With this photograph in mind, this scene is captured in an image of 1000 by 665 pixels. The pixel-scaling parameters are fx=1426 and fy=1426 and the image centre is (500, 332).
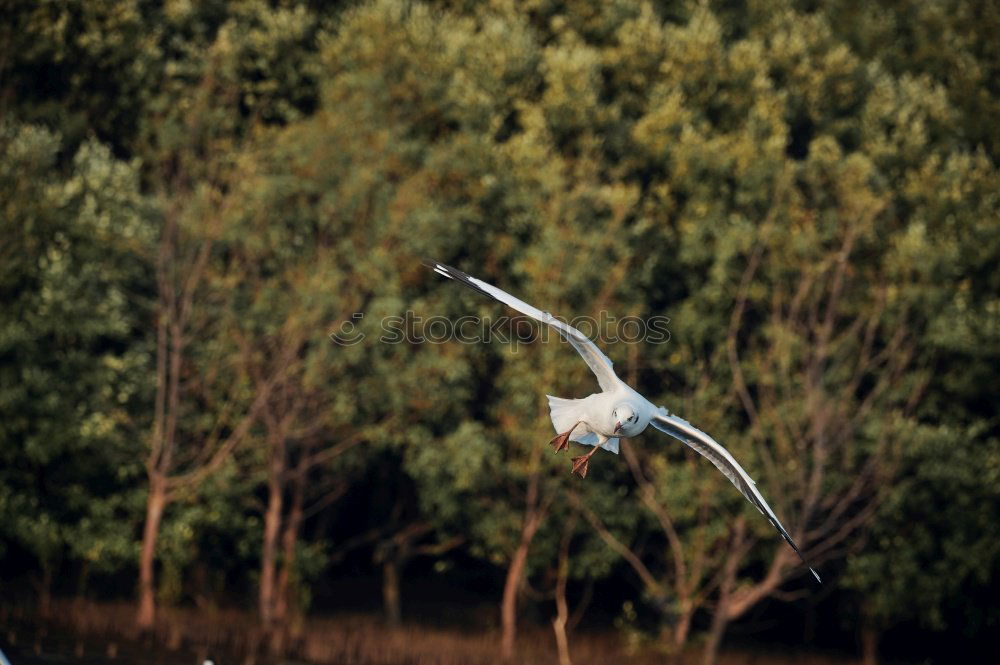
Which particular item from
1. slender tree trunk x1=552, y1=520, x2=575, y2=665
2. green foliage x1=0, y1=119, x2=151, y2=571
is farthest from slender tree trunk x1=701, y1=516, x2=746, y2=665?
green foliage x1=0, y1=119, x2=151, y2=571

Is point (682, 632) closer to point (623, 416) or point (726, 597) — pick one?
point (726, 597)

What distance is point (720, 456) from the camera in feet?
45.7

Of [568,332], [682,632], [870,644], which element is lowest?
[870,644]

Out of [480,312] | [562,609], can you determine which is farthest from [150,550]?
[562,609]

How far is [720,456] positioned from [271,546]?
46.4 ft

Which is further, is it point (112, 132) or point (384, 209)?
point (112, 132)

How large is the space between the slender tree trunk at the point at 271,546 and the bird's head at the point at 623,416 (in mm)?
13760

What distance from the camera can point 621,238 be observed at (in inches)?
1058

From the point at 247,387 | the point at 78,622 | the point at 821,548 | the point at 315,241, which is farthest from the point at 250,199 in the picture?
the point at 821,548

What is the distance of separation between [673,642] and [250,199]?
37.2 ft

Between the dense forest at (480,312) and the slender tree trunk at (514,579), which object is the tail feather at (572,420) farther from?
the slender tree trunk at (514,579)

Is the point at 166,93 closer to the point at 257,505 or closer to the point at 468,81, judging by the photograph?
the point at 468,81

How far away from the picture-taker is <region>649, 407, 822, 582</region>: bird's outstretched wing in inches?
522

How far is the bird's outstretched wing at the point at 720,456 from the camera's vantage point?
1325cm
